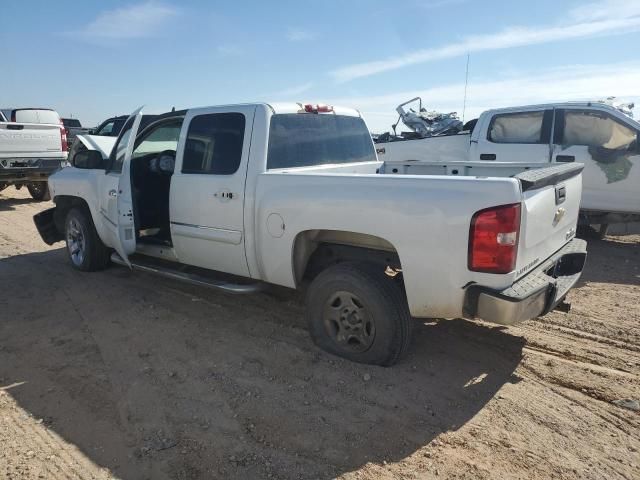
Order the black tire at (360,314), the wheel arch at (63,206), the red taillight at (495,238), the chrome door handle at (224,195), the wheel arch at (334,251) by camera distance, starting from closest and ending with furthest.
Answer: the red taillight at (495,238) → the black tire at (360,314) → the wheel arch at (334,251) → the chrome door handle at (224,195) → the wheel arch at (63,206)

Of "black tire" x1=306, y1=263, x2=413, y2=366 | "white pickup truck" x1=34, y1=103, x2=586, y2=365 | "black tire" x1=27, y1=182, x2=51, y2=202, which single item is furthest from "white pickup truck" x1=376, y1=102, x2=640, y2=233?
"black tire" x1=27, y1=182, x2=51, y2=202

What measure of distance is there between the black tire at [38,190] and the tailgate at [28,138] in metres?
1.16

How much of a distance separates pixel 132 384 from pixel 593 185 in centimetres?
653

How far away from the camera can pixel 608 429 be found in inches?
114

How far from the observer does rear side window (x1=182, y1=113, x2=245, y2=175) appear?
4.19 meters

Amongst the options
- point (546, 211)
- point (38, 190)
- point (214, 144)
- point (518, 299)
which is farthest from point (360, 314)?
point (38, 190)

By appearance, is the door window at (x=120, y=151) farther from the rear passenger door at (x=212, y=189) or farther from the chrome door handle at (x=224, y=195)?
the chrome door handle at (x=224, y=195)

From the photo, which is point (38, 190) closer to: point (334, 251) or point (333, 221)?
point (334, 251)

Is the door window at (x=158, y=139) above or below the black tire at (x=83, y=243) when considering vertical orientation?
above

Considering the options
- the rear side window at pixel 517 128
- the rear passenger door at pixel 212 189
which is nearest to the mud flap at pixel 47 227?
the rear passenger door at pixel 212 189

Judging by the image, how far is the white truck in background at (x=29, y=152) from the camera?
10.5 m

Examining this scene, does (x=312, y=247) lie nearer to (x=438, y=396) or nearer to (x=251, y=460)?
(x=438, y=396)

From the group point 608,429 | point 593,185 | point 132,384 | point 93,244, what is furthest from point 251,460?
point 593,185

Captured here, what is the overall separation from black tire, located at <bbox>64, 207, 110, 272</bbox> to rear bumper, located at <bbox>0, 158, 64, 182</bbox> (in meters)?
5.50
